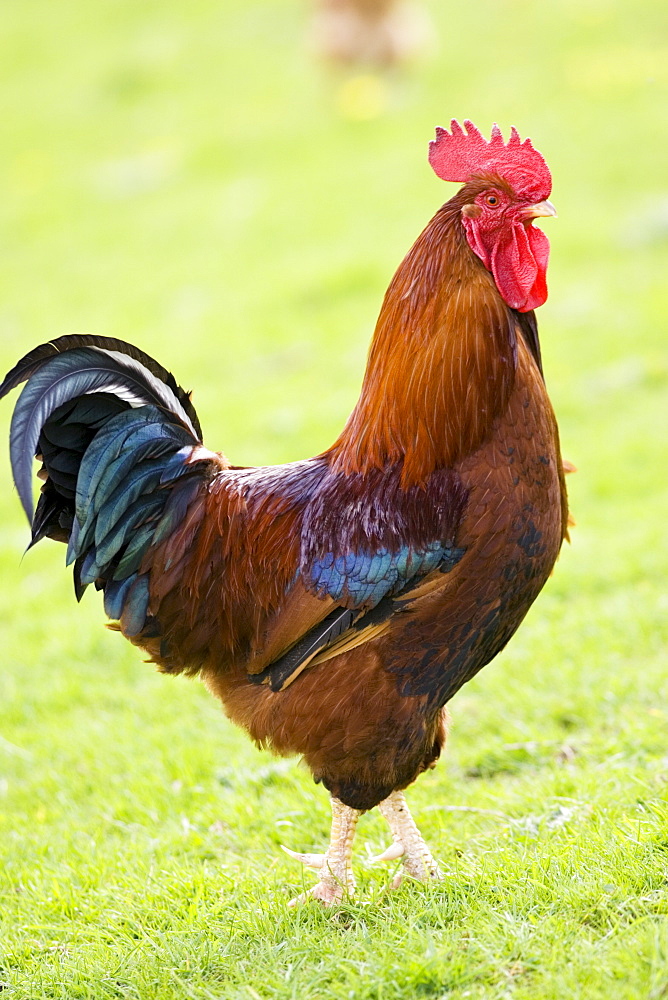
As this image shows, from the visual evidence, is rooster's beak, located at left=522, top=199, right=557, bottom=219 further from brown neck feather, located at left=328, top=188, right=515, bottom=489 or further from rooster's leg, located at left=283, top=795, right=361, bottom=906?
rooster's leg, located at left=283, top=795, right=361, bottom=906

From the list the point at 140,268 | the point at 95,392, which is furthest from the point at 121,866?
the point at 140,268

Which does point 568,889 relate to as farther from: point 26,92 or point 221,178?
point 26,92

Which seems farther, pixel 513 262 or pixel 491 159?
pixel 491 159

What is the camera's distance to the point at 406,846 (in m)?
3.56

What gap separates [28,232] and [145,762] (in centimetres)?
1304

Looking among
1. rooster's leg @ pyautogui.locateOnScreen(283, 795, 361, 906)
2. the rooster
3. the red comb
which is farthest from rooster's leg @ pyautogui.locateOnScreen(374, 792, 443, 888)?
the red comb

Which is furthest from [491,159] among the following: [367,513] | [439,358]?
[367,513]

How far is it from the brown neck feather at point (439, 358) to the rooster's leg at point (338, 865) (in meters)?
1.17

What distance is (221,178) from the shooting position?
1698cm

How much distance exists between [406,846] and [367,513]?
1.20 meters

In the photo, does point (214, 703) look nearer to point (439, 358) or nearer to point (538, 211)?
point (439, 358)

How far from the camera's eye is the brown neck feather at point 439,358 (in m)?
3.17

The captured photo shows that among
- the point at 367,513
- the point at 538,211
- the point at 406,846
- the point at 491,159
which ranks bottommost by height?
the point at 406,846

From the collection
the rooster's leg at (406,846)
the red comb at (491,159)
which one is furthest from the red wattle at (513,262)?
the rooster's leg at (406,846)
